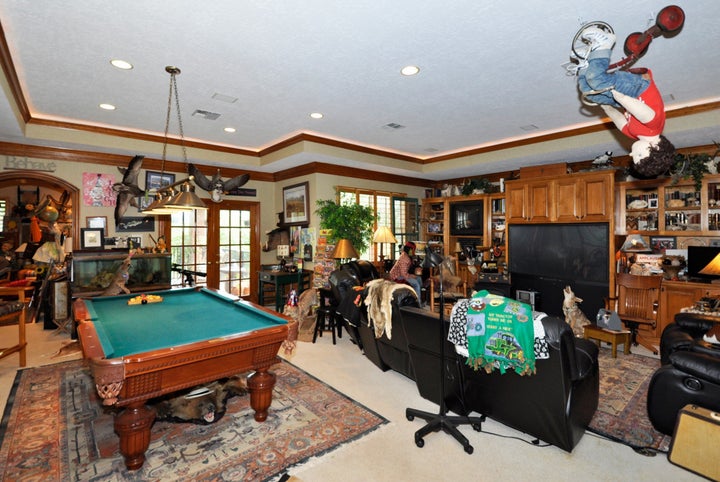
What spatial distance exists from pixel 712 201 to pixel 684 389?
12.8 feet

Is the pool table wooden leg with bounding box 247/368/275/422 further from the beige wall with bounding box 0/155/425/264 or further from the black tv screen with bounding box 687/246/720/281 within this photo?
the black tv screen with bounding box 687/246/720/281

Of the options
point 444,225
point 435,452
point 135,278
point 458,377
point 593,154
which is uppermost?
point 593,154

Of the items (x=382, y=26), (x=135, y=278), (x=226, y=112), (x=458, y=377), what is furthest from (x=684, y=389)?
(x=135, y=278)

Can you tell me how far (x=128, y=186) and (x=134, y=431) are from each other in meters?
2.67

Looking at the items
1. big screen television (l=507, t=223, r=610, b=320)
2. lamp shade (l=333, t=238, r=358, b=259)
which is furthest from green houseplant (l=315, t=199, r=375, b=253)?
big screen television (l=507, t=223, r=610, b=320)

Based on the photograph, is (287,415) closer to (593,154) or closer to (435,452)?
(435,452)

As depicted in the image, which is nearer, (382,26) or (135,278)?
(382,26)

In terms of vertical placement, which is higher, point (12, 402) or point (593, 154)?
point (593, 154)

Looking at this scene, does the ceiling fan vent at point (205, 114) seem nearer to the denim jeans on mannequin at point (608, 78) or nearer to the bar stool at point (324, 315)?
the bar stool at point (324, 315)

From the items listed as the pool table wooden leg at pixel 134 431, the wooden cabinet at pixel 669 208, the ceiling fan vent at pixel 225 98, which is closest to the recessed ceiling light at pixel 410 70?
the ceiling fan vent at pixel 225 98

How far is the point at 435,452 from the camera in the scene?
2.44 metres

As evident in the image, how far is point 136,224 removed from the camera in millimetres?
5973

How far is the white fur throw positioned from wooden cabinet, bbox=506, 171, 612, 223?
387cm

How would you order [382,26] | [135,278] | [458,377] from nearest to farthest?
[382,26] → [458,377] → [135,278]
